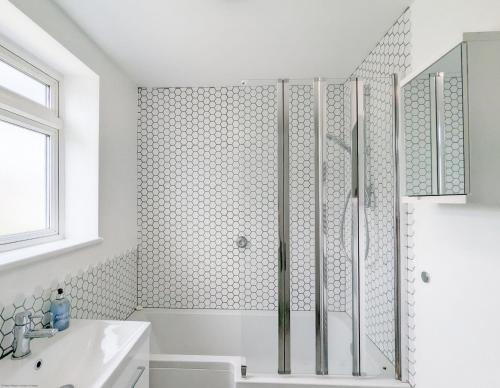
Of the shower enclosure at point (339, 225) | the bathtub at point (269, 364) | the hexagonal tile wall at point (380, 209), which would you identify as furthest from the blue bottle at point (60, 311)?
the hexagonal tile wall at point (380, 209)

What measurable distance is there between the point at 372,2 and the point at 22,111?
1.92 m

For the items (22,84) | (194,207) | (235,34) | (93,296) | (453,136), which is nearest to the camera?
(453,136)

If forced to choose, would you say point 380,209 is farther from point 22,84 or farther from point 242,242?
point 22,84

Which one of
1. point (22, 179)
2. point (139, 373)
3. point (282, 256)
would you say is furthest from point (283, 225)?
point (22, 179)

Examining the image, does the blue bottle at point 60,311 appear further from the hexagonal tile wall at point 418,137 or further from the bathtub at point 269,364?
the hexagonal tile wall at point 418,137

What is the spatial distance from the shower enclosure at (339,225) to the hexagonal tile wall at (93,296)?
1.22 metres

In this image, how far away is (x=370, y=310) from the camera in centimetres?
160

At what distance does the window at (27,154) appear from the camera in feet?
4.64

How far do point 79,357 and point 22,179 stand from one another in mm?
1020

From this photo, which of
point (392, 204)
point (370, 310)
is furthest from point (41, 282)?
point (392, 204)

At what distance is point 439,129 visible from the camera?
3.50 ft

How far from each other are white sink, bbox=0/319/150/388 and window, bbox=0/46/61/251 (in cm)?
57

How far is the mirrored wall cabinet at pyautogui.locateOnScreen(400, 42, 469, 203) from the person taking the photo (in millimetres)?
928

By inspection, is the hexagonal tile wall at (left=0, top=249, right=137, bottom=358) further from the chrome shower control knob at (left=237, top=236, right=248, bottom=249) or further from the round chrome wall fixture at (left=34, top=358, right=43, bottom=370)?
the chrome shower control knob at (left=237, top=236, right=248, bottom=249)
